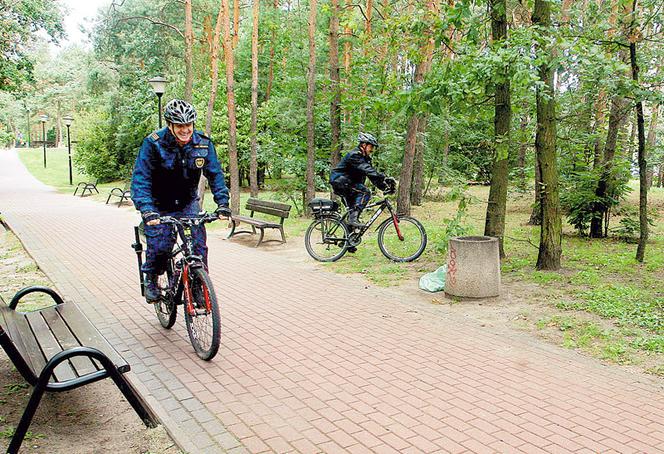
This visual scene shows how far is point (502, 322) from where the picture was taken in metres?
6.21

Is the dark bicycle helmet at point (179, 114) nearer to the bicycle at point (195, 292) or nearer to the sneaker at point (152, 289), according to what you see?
the bicycle at point (195, 292)

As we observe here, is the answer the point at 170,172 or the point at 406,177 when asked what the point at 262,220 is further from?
the point at 170,172

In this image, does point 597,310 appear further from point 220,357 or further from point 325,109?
point 325,109

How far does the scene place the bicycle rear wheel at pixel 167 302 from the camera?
217 inches

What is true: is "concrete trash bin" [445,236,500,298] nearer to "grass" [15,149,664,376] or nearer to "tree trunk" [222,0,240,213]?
"grass" [15,149,664,376]

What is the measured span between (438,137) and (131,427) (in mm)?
17375

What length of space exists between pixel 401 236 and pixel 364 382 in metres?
5.21

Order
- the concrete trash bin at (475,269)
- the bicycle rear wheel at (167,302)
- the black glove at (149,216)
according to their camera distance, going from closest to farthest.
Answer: the black glove at (149,216) < the bicycle rear wheel at (167,302) < the concrete trash bin at (475,269)

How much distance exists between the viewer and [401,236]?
954 centimetres

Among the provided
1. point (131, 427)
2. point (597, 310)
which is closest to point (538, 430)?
point (131, 427)

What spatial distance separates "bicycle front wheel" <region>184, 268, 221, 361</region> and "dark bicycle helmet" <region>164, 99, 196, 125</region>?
4.13 ft

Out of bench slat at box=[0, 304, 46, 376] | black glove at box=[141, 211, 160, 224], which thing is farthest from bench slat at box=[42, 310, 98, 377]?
black glove at box=[141, 211, 160, 224]

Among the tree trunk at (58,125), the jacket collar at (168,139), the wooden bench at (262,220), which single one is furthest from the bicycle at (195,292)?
the tree trunk at (58,125)

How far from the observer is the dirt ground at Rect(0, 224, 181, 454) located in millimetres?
3416
